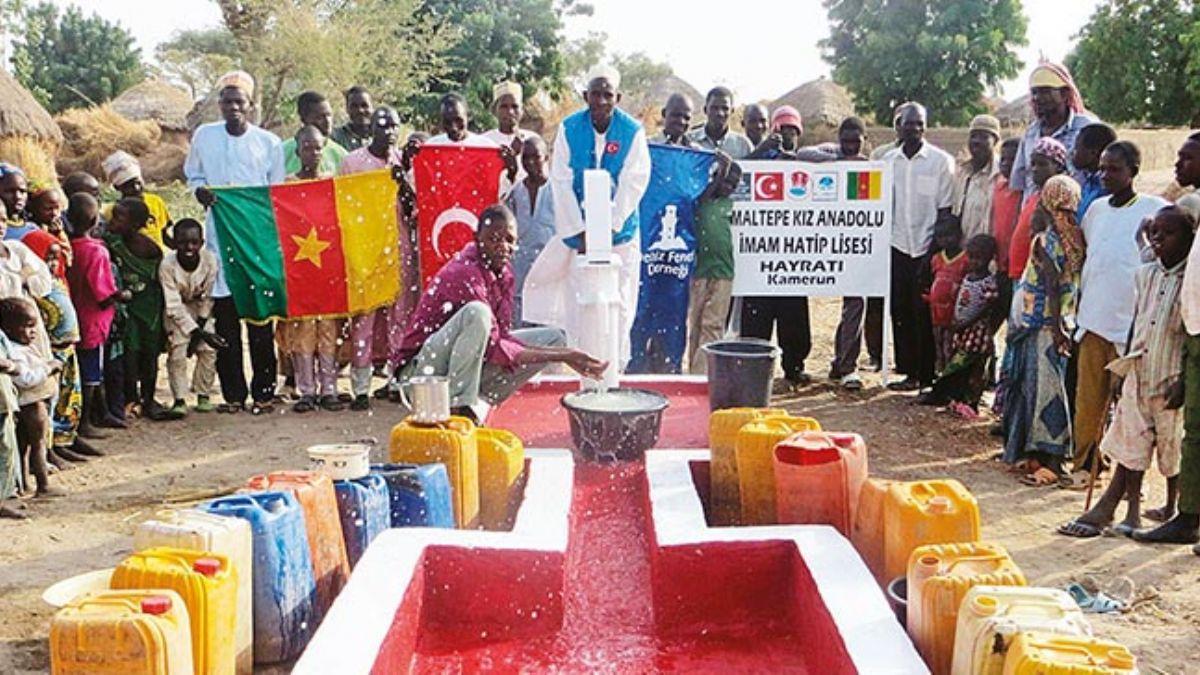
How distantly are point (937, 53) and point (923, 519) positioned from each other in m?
26.3

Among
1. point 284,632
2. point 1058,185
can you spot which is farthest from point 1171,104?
point 284,632

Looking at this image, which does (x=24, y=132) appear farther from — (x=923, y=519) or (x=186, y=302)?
(x=923, y=519)

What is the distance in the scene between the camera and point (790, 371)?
898 cm

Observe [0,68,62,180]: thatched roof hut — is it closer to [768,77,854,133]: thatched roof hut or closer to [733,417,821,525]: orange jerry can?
[768,77,854,133]: thatched roof hut

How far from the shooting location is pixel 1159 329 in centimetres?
525

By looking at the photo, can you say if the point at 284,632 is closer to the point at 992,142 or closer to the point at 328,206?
the point at 328,206

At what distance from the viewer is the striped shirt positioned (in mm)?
5207

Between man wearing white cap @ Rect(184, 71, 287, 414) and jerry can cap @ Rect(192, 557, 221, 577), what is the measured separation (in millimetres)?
4893

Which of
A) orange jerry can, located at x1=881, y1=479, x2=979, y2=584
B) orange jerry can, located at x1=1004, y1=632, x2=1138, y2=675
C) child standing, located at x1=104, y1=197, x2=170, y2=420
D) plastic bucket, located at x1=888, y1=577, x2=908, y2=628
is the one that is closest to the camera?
orange jerry can, located at x1=1004, y1=632, x2=1138, y2=675

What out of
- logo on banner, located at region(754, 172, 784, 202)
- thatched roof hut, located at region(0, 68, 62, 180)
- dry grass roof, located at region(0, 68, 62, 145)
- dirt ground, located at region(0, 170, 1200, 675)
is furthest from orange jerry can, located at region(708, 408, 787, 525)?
dry grass roof, located at region(0, 68, 62, 145)

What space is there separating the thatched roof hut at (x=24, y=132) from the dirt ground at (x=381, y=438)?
1111 cm

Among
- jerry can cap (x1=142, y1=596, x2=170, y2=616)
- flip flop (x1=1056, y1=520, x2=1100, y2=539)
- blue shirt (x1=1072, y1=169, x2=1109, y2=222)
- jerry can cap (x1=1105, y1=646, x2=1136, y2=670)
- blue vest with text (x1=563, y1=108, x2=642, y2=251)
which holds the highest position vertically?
blue vest with text (x1=563, y1=108, x2=642, y2=251)

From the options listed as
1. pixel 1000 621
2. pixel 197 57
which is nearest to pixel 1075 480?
pixel 1000 621

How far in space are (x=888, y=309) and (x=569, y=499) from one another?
4798 millimetres
